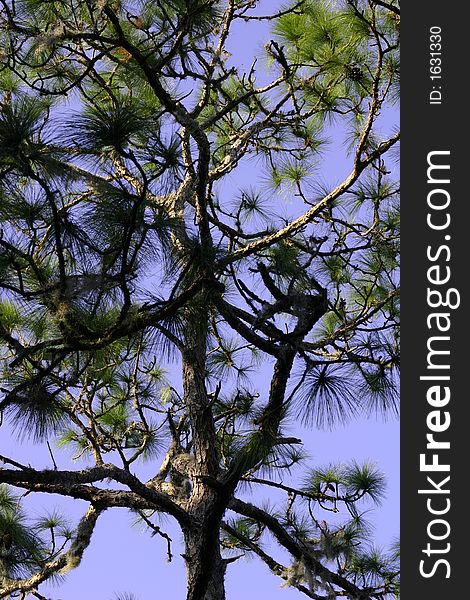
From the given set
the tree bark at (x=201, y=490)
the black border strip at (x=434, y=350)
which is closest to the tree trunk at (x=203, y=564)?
the tree bark at (x=201, y=490)

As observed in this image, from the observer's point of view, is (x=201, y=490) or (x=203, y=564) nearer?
(x=203, y=564)

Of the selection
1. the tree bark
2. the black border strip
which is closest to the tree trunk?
the tree bark

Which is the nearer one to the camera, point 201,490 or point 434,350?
point 434,350

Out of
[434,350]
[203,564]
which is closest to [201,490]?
[203,564]

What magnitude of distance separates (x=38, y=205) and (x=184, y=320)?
0.45 metres

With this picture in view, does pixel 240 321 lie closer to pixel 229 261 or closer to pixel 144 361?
pixel 229 261

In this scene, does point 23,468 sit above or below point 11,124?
below

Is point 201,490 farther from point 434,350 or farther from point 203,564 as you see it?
point 434,350

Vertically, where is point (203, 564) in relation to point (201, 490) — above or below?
below

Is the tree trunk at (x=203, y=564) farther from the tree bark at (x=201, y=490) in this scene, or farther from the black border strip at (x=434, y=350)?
the black border strip at (x=434, y=350)

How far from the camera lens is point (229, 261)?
2254 mm

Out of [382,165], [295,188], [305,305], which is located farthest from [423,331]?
[295,188]

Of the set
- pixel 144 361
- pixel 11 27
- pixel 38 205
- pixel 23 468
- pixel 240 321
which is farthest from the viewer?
pixel 144 361

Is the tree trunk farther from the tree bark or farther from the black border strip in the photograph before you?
the black border strip
